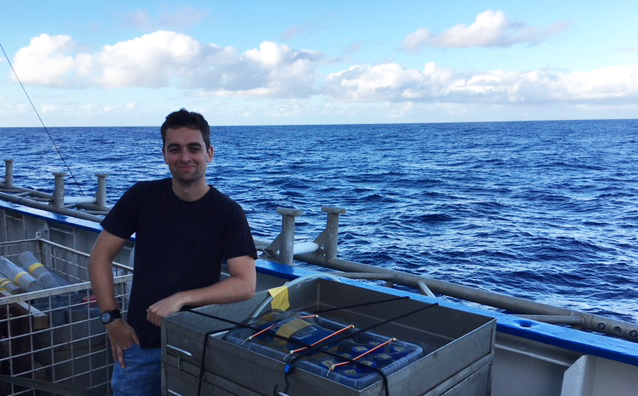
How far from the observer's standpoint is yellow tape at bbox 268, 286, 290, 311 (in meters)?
2.44

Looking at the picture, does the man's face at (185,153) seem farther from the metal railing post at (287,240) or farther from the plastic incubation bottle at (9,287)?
the metal railing post at (287,240)

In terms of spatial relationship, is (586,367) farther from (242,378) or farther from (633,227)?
(633,227)

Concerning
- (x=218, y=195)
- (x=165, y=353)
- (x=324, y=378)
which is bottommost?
(x=165, y=353)

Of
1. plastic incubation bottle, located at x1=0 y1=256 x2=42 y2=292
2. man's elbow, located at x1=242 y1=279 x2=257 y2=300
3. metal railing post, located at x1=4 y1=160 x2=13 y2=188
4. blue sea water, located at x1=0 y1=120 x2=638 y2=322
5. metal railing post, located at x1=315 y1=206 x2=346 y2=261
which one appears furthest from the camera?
blue sea water, located at x1=0 y1=120 x2=638 y2=322

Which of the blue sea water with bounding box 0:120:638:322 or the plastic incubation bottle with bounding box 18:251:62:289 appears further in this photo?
the blue sea water with bounding box 0:120:638:322

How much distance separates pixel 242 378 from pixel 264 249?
7.50ft

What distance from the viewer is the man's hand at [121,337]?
95.3 inches

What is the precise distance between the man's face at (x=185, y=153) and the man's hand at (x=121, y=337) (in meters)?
0.65

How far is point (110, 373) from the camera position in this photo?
2914 mm

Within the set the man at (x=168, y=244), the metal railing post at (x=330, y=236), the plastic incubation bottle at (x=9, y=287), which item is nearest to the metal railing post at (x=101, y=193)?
the metal railing post at (x=330, y=236)

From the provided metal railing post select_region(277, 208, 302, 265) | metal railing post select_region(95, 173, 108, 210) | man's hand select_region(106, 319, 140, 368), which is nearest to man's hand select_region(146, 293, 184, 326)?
man's hand select_region(106, 319, 140, 368)

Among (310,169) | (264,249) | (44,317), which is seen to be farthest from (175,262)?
(310,169)

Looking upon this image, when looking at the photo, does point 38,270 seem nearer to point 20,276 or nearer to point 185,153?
point 20,276

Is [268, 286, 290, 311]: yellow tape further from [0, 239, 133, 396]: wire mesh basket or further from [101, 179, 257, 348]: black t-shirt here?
[0, 239, 133, 396]: wire mesh basket
